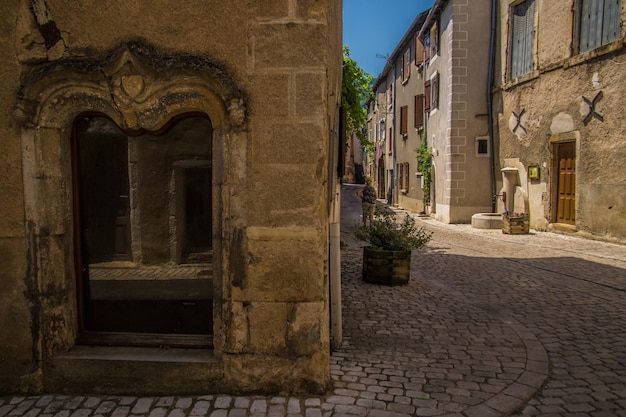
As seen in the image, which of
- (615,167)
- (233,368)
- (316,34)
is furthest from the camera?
(615,167)

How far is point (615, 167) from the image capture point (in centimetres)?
1009

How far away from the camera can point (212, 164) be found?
329 cm

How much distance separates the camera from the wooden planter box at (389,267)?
251 inches

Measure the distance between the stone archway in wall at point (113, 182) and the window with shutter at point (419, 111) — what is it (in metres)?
17.1

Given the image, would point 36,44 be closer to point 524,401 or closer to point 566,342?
point 524,401

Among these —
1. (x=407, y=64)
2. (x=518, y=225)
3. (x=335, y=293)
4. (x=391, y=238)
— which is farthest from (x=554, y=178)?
(x=407, y=64)

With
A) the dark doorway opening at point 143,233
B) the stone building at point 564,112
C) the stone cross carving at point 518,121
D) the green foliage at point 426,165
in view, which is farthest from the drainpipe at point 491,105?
the dark doorway opening at point 143,233

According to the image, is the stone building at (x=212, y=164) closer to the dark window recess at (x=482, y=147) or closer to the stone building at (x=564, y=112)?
the stone building at (x=564, y=112)

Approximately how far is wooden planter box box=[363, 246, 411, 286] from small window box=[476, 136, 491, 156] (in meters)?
10.2

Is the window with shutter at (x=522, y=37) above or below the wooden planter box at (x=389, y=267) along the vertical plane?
above

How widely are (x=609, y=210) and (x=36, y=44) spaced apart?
1117 cm

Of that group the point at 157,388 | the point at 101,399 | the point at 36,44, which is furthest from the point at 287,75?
the point at 101,399

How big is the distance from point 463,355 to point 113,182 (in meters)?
3.39

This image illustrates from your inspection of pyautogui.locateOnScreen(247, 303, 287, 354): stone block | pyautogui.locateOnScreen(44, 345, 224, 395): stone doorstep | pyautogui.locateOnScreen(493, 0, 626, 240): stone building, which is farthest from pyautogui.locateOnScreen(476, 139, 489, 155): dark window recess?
pyautogui.locateOnScreen(44, 345, 224, 395): stone doorstep
